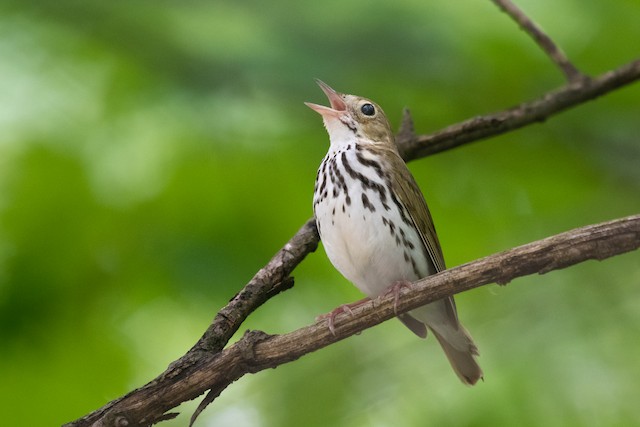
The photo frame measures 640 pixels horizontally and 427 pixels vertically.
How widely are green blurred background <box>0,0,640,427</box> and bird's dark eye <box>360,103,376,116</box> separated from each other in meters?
0.08

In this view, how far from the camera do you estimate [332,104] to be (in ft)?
16.9

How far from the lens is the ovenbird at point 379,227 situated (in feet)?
15.2

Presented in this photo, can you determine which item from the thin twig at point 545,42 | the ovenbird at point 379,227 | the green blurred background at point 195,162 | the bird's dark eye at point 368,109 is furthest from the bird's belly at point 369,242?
the thin twig at point 545,42

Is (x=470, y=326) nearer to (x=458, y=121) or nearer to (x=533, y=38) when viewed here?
(x=458, y=121)

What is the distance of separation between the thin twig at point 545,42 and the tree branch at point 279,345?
2.01 metres

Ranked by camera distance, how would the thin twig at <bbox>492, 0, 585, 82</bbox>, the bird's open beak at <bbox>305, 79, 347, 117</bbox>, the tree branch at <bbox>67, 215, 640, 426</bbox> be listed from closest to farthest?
the tree branch at <bbox>67, 215, 640, 426</bbox> → the bird's open beak at <bbox>305, 79, 347, 117</bbox> → the thin twig at <bbox>492, 0, 585, 82</bbox>

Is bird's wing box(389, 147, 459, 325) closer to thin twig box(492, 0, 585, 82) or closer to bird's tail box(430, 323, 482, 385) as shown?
bird's tail box(430, 323, 482, 385)

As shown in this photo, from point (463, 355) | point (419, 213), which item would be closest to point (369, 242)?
point (419, 213)

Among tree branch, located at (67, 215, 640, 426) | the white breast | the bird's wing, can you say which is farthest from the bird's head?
tree branch, located at (67, 215, 640, 426)

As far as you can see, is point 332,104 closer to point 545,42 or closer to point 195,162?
point 195,162

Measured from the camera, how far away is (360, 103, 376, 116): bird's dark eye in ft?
17.1

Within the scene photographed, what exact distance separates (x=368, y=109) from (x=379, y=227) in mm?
852

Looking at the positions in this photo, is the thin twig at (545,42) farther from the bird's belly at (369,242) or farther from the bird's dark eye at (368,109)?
the bird's belly at (369,242)

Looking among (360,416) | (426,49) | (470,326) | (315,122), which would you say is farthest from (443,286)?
(315,122)
